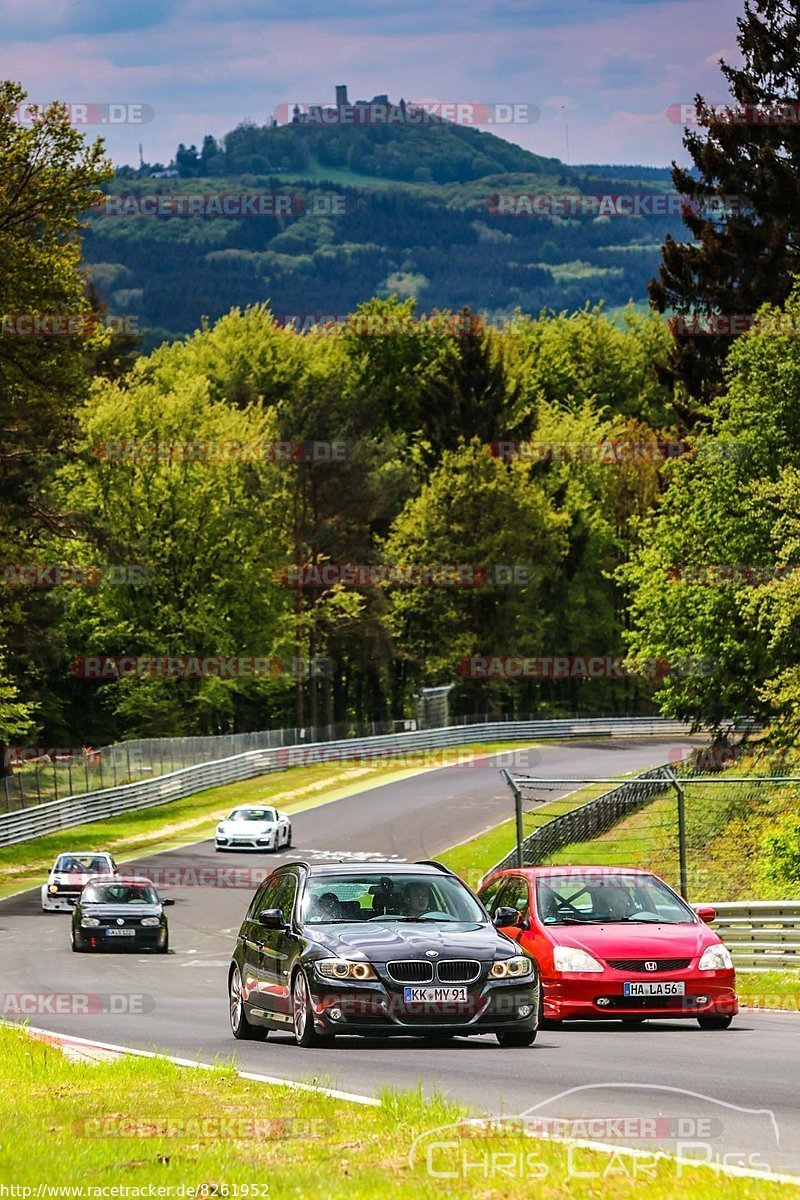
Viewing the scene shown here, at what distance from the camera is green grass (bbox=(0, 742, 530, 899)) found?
51.9 metres

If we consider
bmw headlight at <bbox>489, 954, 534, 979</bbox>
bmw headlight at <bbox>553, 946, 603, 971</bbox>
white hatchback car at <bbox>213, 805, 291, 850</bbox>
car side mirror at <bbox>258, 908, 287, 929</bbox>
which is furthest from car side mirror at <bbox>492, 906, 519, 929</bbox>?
white hatchback car at <bbox>213, 805, 291, 850</bbox>

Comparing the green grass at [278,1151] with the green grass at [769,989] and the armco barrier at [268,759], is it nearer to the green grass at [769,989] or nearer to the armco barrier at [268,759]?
the green grass at [769,989]

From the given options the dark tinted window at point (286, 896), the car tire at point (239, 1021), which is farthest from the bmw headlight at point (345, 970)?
the car tire at point (239, 1021)

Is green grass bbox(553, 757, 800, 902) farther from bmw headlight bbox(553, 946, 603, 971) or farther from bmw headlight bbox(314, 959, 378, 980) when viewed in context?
bmw headlight bbox(314, 959, 378, 980)

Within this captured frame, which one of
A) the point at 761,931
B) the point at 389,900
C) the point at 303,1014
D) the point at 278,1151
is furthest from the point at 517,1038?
the point at 761,931

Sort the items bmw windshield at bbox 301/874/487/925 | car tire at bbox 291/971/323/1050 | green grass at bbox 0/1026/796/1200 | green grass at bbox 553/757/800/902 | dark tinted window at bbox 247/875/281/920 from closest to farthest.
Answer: green grass at bbox 0/1026/796/1200
car tire at bbox 291/971/323/1050
bmw windshield at bbox 301/874/487/925
dark tinted window at bbox 247/875/281/920
green grass at bbox 553/757/800/902

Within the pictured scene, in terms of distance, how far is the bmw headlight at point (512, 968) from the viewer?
46.1 feet

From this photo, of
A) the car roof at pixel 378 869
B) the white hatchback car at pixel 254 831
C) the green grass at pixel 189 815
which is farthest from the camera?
the green grass at pixel 189 815

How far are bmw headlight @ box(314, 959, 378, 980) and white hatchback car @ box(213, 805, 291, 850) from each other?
35.9 metres

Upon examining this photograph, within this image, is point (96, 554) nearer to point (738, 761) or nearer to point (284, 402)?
point (284, 402)

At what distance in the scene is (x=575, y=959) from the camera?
1648 cm

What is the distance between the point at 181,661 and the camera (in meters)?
78.9

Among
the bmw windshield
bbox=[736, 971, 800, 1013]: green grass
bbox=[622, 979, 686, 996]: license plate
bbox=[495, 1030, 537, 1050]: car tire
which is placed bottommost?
bbox=[736, 971, 800, 1013]: green grass

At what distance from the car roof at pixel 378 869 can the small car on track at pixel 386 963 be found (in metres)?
0.01
